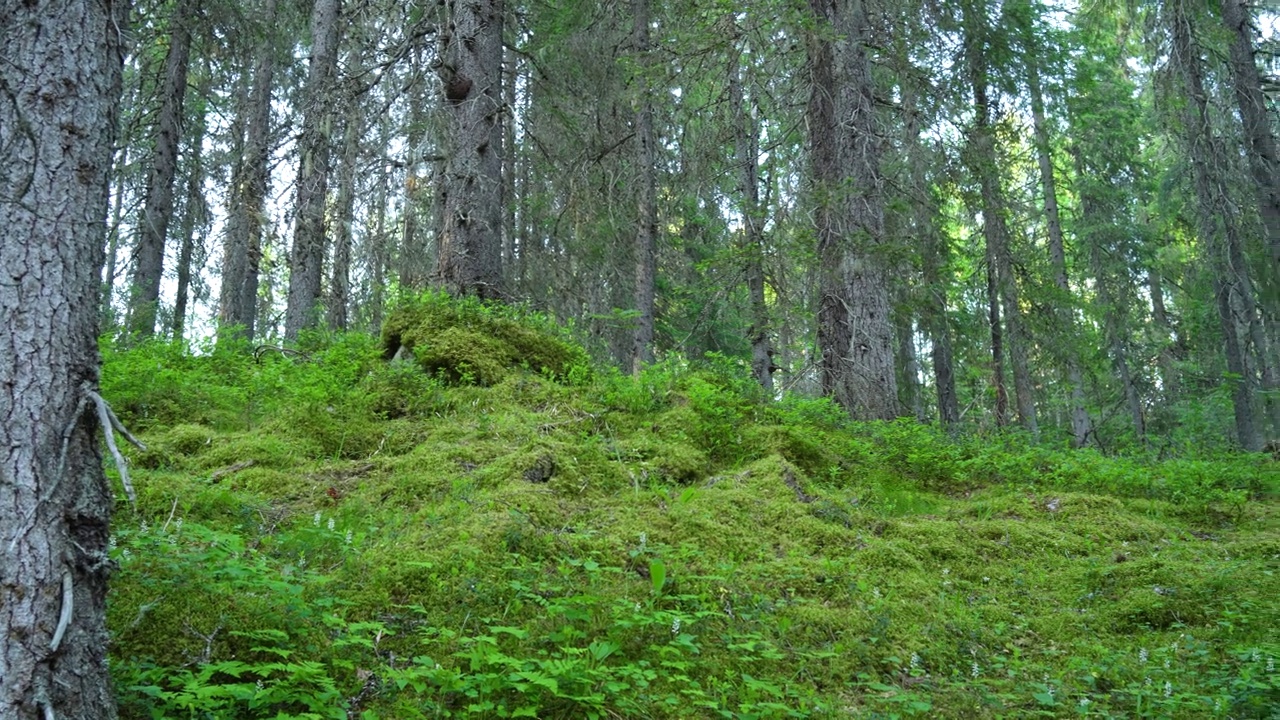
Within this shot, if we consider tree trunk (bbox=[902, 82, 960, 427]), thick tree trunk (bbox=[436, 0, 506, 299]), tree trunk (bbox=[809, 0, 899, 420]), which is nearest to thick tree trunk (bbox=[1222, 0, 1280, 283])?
tree trunk (bbox=[902, 82, 960, 427])

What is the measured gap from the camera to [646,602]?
3980 millimetres

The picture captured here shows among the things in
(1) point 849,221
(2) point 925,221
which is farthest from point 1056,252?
(1) point 849,221

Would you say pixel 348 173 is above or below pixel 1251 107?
below

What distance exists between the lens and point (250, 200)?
12.3 metres

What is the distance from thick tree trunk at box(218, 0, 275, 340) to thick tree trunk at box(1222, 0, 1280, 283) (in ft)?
36.8

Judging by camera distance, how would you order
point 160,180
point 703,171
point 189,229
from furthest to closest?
point 189,229 < point 703,171 < point 160,180

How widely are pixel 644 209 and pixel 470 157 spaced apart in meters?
4.83

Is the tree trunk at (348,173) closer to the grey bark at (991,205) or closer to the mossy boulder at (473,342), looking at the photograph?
the mossy boulder at (473,342)

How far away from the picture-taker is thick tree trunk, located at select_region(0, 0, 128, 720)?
245cm

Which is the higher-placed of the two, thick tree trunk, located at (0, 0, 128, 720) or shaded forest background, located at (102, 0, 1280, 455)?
shaded forest background, located at (102, 0, 1280, 455)

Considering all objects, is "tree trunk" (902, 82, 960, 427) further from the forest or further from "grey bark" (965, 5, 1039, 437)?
"grey bark" (965, 5, 1039, 437)

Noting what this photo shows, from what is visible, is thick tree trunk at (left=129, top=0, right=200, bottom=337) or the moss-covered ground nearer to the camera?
the moss-covered ground

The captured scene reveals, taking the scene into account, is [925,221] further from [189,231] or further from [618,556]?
[189,231]

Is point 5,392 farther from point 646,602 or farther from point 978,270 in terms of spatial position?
point 978,270
